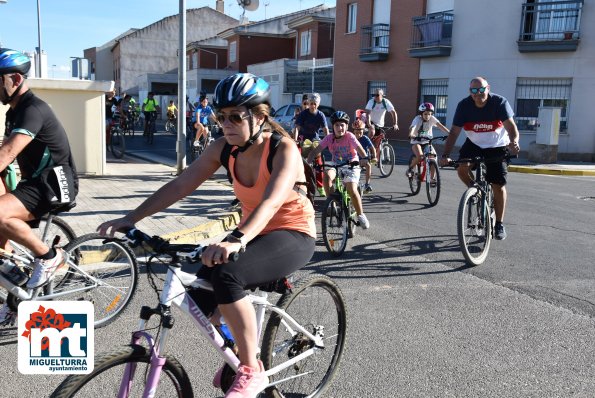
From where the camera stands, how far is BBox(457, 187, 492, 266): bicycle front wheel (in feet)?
20.3

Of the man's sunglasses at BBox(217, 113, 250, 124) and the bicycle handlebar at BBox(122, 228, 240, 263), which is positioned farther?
the man's sunglasses at BBox(217, 113, 250, 124)

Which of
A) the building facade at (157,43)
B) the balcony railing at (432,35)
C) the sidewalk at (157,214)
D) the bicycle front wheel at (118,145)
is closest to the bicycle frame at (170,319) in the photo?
the sidewalk at (157,214)

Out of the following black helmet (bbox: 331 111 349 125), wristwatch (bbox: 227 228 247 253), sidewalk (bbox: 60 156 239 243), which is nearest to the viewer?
wristwatch (bbox: 227 228 247 253)

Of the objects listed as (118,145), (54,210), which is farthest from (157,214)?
(118,145)

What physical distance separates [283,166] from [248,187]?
0.87 ft

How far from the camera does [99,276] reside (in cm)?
456

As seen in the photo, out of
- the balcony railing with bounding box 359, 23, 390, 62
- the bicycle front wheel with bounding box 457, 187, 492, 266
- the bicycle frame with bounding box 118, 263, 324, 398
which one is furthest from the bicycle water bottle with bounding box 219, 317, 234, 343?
the balcony railing with bounding box 359, 23, 390, 62

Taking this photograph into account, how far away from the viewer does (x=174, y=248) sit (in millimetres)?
2510

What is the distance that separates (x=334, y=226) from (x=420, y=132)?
205 inches

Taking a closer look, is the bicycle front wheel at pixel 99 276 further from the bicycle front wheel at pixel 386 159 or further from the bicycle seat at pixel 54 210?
the bicycle front wheel at pixel 386 159

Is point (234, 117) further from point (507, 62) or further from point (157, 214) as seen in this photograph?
point (507, 62)

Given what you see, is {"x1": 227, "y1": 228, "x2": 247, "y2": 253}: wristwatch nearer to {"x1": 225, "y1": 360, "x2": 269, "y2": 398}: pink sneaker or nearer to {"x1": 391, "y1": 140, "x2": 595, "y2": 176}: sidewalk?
{"x1": 225, "y1": 360, "x2": 269, "y2": 398}: pink sneaker

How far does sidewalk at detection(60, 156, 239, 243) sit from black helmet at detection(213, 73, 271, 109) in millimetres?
4286

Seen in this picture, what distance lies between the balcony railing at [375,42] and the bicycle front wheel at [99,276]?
80.2ft
